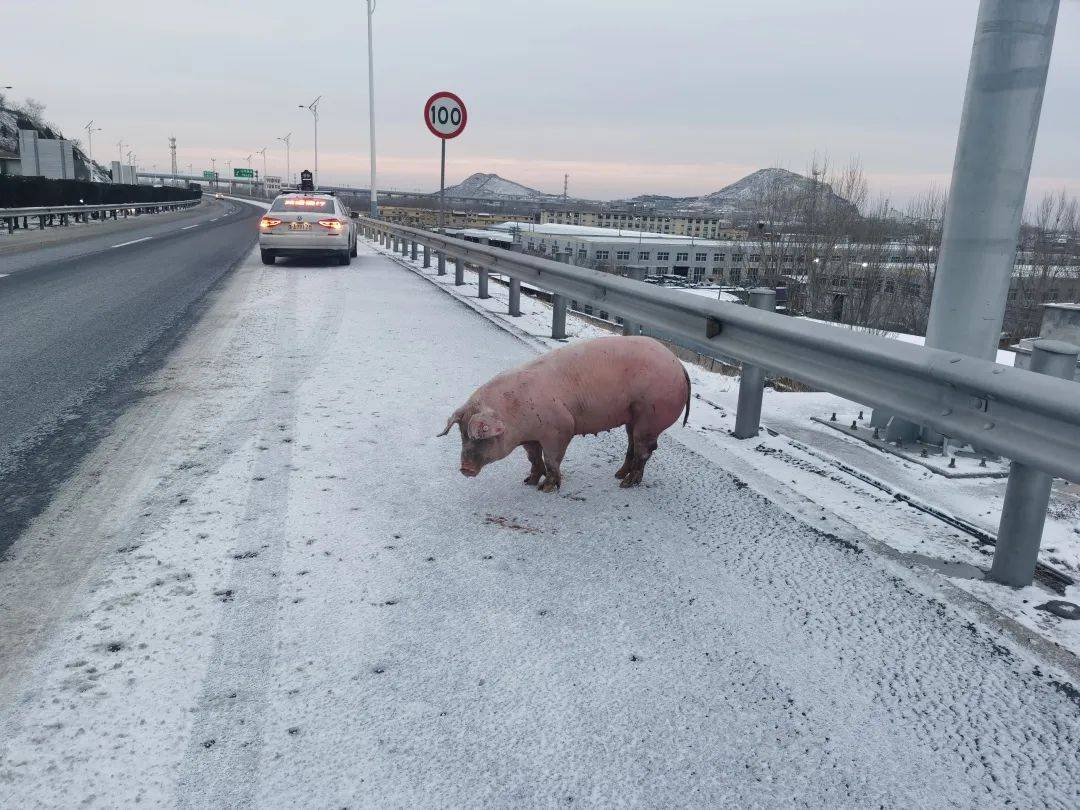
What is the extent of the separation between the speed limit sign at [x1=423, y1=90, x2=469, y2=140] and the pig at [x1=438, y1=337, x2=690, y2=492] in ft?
35.8

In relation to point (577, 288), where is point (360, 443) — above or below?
below

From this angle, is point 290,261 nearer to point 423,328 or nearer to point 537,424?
point 423,328

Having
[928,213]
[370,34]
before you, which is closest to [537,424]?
[370,34]

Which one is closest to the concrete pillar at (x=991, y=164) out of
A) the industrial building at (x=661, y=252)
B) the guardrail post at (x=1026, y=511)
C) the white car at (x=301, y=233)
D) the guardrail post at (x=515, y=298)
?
the guardrail post at (x=1026, y=511)

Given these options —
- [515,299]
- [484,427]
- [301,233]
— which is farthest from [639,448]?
[301,233]

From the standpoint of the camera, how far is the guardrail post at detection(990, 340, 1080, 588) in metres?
2.78

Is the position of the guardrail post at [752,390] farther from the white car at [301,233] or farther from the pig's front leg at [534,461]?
the white car at [301,233]

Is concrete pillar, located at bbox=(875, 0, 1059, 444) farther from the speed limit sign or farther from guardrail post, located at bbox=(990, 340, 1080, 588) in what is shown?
the speed limit sign

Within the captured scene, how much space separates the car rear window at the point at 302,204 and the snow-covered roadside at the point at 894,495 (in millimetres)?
12936

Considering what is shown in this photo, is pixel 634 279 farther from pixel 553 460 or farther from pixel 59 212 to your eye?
pixel 59 212

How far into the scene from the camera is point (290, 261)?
18.3 m

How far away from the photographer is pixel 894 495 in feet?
12.6

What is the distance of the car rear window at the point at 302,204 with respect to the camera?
16.4 m

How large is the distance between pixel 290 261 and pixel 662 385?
16263mm
